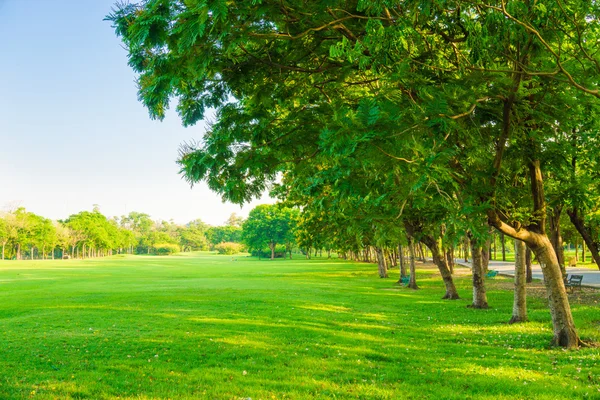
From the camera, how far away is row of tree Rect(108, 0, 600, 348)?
4.95 metres

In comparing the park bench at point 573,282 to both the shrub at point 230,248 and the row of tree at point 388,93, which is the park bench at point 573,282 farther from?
the shrub at point 230,248

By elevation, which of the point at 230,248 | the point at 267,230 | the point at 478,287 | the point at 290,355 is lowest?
the point at 230,248

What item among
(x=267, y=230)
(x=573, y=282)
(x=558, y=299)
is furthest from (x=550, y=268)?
(x=267, y=230)

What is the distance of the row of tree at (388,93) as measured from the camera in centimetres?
495

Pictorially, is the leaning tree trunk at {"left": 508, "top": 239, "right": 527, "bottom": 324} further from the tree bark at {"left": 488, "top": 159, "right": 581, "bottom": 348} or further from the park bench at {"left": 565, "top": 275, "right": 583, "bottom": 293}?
the park bench at {"left": 565, "top": 275, "right": 583, "bottom": 293}

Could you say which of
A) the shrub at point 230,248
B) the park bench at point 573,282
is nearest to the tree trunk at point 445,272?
the park bench at point 573,282

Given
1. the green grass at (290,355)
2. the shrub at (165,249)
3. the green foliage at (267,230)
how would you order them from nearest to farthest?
the green grass at (290,355), the green foliage at (267,230), the shrub at (165,249)

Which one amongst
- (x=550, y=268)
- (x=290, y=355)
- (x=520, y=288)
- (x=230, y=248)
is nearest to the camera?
(x=290, y=355)

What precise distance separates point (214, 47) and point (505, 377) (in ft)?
23.3

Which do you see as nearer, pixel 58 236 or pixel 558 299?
pixel 558 299

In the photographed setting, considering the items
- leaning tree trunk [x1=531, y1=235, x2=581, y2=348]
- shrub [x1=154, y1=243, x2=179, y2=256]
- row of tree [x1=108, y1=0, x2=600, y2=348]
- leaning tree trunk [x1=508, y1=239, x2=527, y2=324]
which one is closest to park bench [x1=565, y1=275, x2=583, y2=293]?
leaning tree trunk [x1=508, y1=239, x2=527, y2=324]

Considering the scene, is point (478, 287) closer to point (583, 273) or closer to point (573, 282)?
point (573, 282)

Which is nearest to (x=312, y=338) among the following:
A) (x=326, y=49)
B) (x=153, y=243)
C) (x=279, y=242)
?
(x=326, y=49)

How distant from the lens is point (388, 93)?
681 cm
